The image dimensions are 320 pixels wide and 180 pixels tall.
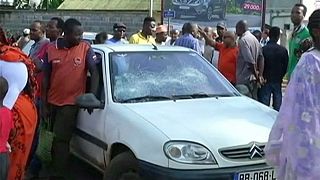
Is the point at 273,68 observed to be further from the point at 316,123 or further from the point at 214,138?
the point at 316,123

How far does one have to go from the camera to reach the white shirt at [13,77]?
14.1ft

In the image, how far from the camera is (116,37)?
9195mm

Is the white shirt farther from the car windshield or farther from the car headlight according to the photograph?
the car headlight

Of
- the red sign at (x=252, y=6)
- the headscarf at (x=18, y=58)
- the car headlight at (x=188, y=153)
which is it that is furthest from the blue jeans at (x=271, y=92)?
the red sign at (x=252, y=6)

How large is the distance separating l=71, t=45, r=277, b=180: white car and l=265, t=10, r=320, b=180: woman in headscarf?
45.2 inches

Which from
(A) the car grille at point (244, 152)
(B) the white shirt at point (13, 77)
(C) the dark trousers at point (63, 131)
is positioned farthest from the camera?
(C) the dark trousers at point (63, 131)

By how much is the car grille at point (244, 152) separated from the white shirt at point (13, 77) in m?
1.66

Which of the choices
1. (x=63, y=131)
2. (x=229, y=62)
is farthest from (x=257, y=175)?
(x=229, y=62)

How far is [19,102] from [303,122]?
2.37 m

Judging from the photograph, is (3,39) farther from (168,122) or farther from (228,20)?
(228,20)

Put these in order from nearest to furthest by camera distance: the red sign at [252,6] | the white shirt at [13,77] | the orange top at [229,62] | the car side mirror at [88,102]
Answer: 1. the white shirt at [13,77]
2. the car side mirror at [88,102]
3. the orange top at [229,62]
4. the red sign at [252,6]

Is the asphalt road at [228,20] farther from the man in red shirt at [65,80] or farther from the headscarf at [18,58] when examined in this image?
the headscarf at [18,58]

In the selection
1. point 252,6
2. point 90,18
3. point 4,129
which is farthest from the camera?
point 90,18

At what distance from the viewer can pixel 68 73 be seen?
5.78m
